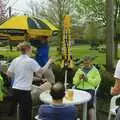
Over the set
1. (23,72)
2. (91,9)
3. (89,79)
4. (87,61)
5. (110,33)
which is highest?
(91,9)

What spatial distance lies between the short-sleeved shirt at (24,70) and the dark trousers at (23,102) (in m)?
0.09

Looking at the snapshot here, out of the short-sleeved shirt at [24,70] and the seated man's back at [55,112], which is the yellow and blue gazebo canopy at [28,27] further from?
the seated man's back at [55,112]

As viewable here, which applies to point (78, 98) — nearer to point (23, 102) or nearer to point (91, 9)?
point (23, 102)

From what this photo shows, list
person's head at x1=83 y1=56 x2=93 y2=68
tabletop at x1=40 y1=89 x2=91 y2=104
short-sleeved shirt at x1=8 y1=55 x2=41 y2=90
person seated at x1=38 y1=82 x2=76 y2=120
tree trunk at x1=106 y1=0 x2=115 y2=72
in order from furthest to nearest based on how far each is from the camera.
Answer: tree trunk at x1=106 y1=0 x2=115 y2=72
person's head at x1=83 y1=56 x2=93 y2=68
short-sleeved shirt at x1=8 y1=55 x2=41 y2=90
tabletop at x1=40 y1=89 x2=91 y2=104
person seated at x1=38 y1=82 x2=76 y2=120

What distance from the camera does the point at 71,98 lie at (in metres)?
7.09

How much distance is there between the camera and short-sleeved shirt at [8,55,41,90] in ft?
24.9

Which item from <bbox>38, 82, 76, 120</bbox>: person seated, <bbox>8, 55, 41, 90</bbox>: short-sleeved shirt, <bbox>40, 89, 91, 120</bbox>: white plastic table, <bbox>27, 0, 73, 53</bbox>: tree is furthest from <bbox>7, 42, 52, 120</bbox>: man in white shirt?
<bbox>27, 0, 73, 53</bbox>: tree

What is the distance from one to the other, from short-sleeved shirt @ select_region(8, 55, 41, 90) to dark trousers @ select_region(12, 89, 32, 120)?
0.09 metres

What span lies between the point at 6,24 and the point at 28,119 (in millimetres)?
4783

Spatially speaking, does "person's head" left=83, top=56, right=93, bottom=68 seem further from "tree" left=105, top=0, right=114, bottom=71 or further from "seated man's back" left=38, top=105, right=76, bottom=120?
"tree" left=105, top=0, right=114, bottom=71

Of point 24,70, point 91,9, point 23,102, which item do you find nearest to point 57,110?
point 24,70

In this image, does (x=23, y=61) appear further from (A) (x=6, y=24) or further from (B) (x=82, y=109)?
(A) (x=6, y=24)

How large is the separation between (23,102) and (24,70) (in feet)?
1.83

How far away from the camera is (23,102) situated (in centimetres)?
778
